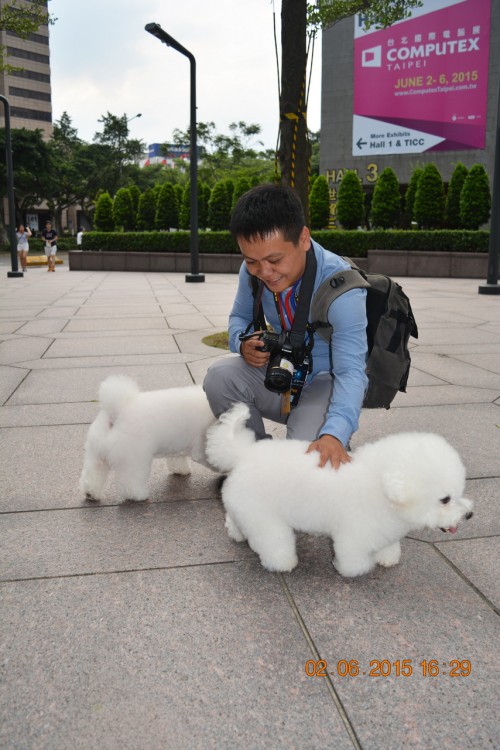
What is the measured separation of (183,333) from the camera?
26.6 ft

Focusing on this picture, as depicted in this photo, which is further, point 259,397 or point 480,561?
point 259,397

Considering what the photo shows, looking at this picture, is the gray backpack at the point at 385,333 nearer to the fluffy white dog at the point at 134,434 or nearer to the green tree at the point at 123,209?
the fluffy white dog at the point at 134,434

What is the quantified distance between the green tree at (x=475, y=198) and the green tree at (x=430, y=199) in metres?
0.78

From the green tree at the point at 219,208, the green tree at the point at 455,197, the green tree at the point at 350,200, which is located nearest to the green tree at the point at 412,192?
the green tree at the point at 455,197

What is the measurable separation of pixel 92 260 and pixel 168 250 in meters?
2.92

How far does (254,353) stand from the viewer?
300cm

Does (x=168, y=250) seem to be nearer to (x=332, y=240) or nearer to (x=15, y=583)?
(x=332, y=240)

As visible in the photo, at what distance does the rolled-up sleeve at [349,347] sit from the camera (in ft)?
8.89

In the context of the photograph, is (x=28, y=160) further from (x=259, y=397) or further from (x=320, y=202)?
(x=259, y=397)

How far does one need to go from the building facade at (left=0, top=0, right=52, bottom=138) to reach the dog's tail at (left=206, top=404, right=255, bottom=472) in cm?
9075

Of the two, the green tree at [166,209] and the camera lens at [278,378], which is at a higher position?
the green tree at [166,209]

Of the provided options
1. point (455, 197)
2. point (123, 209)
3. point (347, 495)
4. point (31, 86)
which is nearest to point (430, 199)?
point (455, 197)

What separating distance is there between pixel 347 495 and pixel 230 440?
53 centimetres

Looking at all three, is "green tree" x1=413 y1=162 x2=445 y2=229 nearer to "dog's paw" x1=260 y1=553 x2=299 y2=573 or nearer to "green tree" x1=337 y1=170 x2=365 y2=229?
"green tree" x1=337 y1=170 x2=365 y2=229
